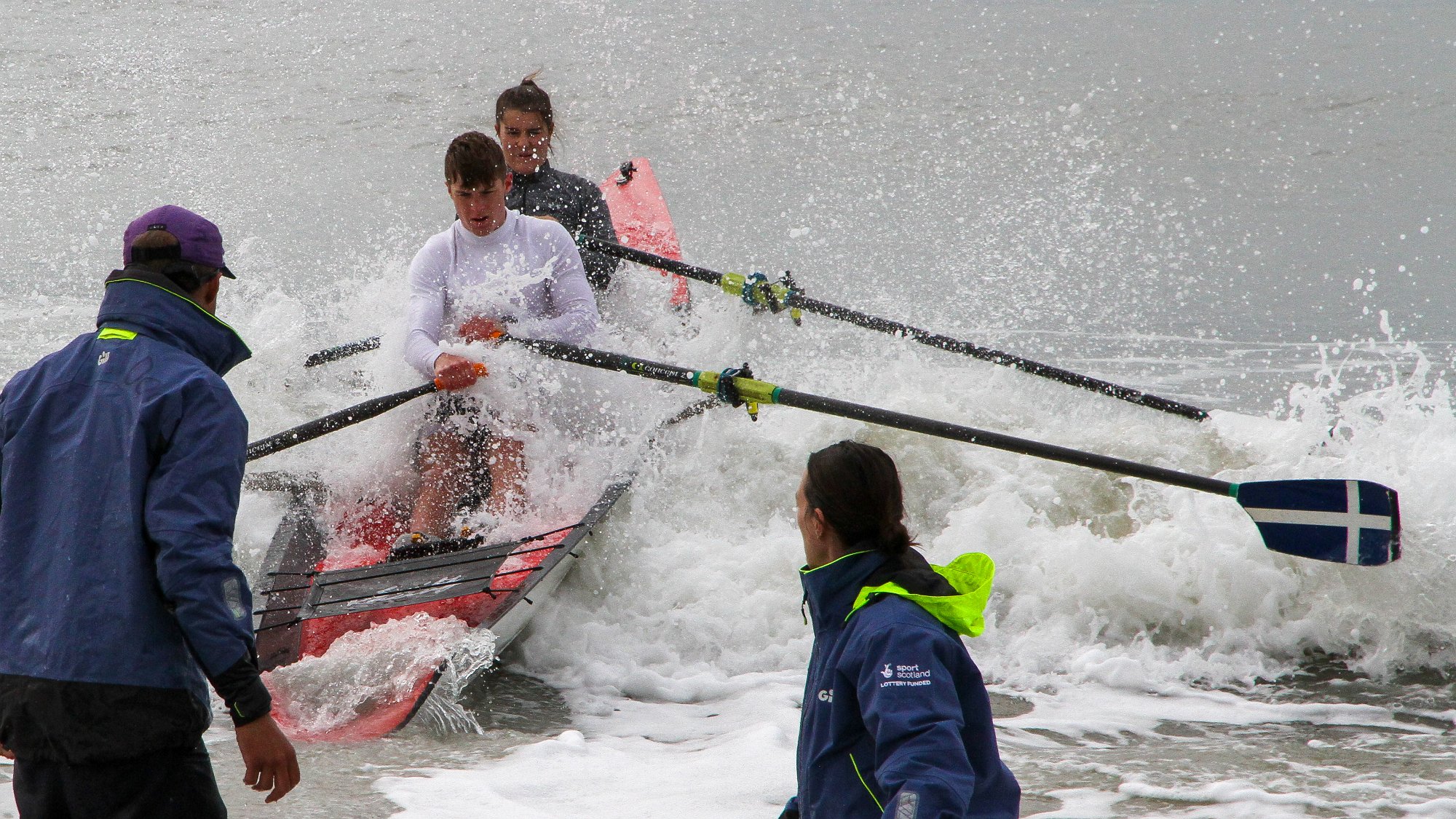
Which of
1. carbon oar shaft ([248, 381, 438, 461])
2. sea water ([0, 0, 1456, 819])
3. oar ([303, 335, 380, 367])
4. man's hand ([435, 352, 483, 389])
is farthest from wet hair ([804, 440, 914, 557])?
oar ([303, 335, 380, 367])

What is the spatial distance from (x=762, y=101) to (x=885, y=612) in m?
15.3

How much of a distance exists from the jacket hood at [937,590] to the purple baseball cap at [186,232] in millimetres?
1200

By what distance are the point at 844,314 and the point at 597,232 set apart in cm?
132

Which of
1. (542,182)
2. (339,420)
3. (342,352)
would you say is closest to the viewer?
(339,420)

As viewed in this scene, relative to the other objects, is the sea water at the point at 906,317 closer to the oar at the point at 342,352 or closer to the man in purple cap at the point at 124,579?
the oar at the point at 342,352

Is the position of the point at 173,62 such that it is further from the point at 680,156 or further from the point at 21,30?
the point at 680,156

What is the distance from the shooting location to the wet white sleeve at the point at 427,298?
14.7 ft

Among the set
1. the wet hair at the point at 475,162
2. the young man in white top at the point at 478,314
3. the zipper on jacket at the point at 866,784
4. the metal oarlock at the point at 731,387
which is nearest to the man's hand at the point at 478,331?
the young man in white top at the point at 478,314

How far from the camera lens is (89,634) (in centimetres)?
182

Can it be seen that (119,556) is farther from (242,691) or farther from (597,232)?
(597,232)

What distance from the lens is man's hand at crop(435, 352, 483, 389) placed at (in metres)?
4.32

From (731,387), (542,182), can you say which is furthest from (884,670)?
(542,182)

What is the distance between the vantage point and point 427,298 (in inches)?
179

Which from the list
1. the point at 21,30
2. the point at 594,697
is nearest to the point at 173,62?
the point at 21,30
